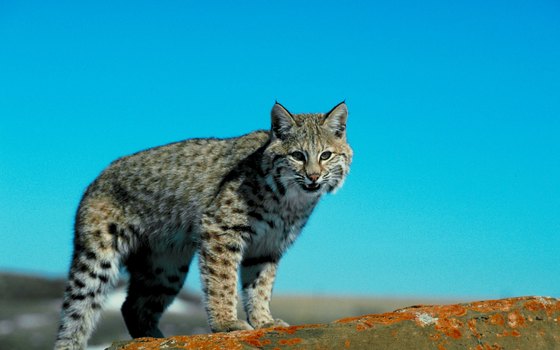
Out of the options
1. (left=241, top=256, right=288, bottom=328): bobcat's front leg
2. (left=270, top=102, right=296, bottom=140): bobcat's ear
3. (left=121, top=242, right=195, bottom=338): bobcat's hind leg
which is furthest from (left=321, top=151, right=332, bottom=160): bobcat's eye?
(left=121, top=242, right=195, bottom=338): bobcat's hind leg

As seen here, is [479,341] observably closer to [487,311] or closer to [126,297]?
[487,311]

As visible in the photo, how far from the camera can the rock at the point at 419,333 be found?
578 centimetres

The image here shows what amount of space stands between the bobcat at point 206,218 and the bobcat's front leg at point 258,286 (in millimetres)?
13

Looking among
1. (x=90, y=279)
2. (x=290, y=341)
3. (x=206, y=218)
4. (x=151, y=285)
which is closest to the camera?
(x=290, y=341)

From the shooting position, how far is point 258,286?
920 centimetres

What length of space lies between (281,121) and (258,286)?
82.8 inches

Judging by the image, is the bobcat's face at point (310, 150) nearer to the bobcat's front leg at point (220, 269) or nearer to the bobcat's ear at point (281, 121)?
the bobcat's ear at point (281, 121)

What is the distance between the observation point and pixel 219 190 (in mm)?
9242

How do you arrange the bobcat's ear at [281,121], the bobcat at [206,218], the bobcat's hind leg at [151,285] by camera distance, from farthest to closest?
the bobcat's hind leg at [151,285], the bobcat's ear at [281,121], the bobcat at [206,218]

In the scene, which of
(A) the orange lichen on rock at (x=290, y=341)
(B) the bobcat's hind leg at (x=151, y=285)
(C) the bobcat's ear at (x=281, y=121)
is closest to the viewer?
(A) the orange lichen on rock at (x=290, y=341)

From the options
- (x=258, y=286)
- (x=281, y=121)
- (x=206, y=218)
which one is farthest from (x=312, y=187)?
(x=258, y=286)

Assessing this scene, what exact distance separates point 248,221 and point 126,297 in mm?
2436

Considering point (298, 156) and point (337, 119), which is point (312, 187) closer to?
point (298, 156)

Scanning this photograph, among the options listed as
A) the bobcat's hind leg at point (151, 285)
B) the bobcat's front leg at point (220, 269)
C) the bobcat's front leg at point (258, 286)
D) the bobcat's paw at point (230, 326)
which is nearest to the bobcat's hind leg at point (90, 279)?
the bobcat's hind leg at point (151, 285)
